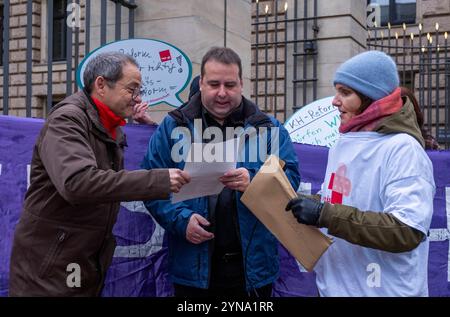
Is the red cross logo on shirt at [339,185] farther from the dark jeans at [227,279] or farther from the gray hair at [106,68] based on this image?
the gray hair at [106,68]

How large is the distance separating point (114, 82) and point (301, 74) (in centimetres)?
650

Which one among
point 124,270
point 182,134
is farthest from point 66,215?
point 124,270

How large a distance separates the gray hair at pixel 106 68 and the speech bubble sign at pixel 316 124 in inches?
91.1

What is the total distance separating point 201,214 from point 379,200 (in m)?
0.81

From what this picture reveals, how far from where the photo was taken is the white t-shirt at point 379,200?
208cm

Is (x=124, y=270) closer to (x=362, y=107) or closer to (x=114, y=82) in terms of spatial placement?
(x=114, y=82)

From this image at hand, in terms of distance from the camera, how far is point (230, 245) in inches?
104

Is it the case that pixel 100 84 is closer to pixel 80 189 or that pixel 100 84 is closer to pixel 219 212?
pixel 80 189

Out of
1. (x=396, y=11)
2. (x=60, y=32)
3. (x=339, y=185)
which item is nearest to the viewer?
(x=339, y=185)

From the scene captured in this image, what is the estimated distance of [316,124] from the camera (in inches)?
180

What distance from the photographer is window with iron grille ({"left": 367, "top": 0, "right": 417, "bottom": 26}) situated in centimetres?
1402

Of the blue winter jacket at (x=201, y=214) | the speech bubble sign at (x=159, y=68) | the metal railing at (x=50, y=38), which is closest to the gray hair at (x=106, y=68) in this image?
the blue winter jacket at (x=201, y=214)

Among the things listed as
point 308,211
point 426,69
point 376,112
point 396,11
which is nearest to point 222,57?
point 376,112

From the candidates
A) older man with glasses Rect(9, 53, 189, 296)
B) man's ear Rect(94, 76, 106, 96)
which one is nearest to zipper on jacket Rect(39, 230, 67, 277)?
older man with glasses Rect(9, 53, 189, 296)
